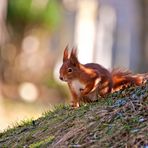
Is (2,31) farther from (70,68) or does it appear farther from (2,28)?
(70,68)

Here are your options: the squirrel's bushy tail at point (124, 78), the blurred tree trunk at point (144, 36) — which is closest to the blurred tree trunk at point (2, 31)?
the blurred tree trunk at point (144, 36)

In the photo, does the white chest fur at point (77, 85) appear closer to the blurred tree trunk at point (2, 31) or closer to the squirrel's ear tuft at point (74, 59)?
the squirrel's ear tuft at point (74, 59)

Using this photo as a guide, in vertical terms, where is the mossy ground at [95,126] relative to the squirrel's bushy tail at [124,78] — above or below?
below

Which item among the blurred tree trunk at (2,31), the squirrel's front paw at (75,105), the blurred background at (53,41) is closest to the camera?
the squirrel's front paw at (75,105)

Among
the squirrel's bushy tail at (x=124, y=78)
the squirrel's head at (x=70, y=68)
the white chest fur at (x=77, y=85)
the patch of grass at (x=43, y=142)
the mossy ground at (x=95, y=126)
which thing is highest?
the squirrel's head at (x=70, y=68)

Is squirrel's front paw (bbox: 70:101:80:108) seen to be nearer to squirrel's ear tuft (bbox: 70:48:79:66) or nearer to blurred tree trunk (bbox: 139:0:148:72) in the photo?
squirrel's ear tuft (bbox: 70:48:79:66)

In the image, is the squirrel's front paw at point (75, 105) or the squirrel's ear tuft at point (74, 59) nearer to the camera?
the squirrel's front paw at point (75, 105)
